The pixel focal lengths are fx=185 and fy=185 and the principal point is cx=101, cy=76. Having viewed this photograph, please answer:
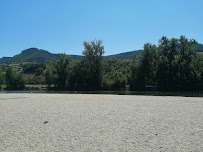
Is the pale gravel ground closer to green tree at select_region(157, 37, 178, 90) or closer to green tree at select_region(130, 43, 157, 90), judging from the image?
green tree at select_region(157, 37, 178, 90)

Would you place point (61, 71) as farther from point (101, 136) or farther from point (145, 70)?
point (101, 136)

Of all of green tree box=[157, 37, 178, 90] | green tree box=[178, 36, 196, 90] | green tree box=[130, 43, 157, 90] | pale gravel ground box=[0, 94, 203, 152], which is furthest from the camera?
green tree box=[130, 43, 157, 90]

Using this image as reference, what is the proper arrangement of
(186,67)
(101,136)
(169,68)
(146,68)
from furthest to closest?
(146,68) < (169,68) < (186,67) < (101,136)

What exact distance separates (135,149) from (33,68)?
12483 centimetres

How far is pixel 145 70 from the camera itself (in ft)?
140

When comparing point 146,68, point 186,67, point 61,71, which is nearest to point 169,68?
point 186,67

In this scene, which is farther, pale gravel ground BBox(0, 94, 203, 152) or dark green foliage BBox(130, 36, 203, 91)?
dark green foliage BBox(130, 36, 203, 91)

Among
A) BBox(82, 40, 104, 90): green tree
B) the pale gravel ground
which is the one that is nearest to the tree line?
BBox(82, 40, 104, 90): green tree

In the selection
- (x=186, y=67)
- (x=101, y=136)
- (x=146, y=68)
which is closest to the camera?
(x=101, y=136)

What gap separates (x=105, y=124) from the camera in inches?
343

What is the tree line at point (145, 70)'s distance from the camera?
38719 mm

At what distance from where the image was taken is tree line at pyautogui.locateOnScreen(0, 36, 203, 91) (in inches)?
1524

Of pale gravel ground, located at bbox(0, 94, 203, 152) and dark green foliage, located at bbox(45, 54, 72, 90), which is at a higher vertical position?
dark green foliage, located at bbox(45, 54, 72, 90)

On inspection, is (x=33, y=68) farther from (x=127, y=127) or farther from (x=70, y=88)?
(x=127, y=127)
